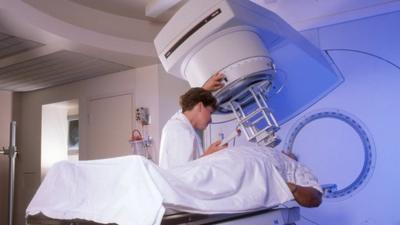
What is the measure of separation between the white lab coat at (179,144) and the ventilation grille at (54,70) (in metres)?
2.00

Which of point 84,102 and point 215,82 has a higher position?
point 84,102

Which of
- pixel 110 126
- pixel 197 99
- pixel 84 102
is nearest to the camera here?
pixel 197 99

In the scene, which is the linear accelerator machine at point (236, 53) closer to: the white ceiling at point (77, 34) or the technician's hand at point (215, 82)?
the technician's hand at point (215, 82)

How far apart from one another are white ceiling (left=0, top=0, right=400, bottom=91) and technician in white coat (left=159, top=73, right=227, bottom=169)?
0.75 metres

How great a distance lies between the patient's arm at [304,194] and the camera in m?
1.27

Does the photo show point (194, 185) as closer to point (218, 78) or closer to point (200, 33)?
point (218, 78)

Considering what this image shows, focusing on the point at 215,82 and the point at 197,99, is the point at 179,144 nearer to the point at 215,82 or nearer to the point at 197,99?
the point at 197,99

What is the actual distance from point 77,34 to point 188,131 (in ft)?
6.05

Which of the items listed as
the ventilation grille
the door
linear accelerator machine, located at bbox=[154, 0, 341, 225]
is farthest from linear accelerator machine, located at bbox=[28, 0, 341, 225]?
the door

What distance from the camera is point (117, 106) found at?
3.98 metres

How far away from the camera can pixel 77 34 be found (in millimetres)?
3004

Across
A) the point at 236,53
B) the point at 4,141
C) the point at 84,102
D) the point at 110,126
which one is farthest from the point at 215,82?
the point at 4,141

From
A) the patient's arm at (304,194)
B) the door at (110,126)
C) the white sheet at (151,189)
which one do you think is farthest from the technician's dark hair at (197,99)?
the door at (110,126)

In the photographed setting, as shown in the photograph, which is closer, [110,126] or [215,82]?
[215,82]
